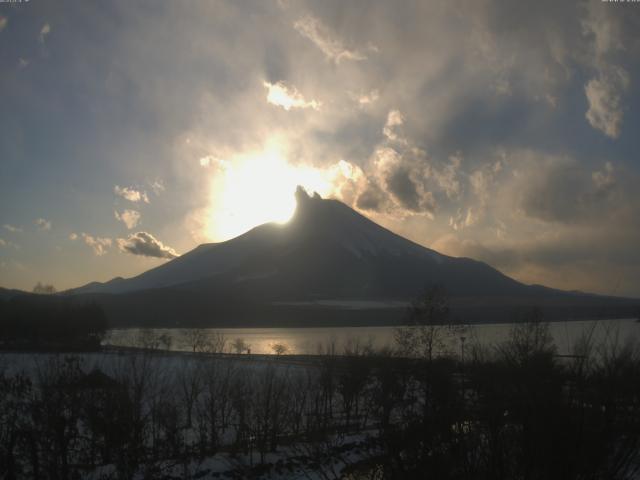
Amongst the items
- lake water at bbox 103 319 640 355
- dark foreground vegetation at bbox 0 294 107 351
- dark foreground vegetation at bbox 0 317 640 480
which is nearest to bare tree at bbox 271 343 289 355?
lake water at bbox 103 319 640 355

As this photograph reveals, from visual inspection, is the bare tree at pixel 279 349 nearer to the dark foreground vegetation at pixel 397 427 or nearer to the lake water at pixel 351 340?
the lake water at pixel 351 340

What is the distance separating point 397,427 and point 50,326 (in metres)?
66.0

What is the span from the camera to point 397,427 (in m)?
4.24

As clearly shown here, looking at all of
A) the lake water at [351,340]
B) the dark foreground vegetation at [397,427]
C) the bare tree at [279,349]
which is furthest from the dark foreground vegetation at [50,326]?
the dark foreground vegetation at [397,427]

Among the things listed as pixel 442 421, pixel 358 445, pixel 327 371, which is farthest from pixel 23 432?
pixel 327 371

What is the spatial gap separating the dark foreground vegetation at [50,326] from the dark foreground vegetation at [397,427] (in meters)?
24.8

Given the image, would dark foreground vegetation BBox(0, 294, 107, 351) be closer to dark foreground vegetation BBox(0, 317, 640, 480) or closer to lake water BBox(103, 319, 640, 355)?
lake water BBox(103, 319, 640, 355)

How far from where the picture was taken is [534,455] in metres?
3.69

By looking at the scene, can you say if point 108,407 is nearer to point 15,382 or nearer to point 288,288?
point 15,382

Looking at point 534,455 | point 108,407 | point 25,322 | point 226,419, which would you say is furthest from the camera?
point 25,322

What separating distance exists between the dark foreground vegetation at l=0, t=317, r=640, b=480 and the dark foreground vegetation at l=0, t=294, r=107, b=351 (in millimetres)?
24769

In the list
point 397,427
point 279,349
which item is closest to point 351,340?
point 279,349

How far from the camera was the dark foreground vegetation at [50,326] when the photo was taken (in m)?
54.3

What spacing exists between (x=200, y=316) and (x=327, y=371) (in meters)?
111
